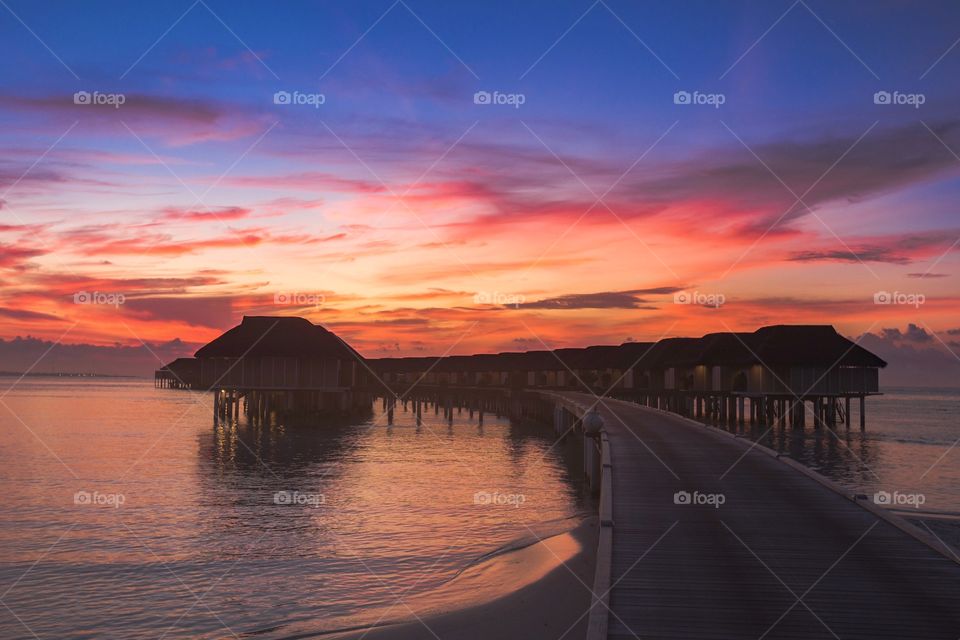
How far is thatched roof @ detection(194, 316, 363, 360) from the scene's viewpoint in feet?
185

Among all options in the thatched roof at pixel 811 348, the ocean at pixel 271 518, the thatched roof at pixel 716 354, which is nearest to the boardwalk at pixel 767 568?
the ocean at pixel 271 518

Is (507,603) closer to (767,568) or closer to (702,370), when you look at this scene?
(767,568)

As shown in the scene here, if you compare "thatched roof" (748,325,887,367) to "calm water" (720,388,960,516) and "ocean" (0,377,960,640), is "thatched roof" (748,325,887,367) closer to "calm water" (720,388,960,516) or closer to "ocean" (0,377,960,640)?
"calm water" (720,388,960,516)

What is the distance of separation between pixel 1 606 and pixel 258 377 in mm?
43197

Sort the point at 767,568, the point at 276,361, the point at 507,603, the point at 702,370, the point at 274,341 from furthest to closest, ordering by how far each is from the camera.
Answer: the point at 702,370 → the point at 274,341 → the point at 276,361 → the point at 507,603 → the point at 767,568

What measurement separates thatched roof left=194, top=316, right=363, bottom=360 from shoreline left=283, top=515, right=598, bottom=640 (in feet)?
136

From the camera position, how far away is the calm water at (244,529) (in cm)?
1384

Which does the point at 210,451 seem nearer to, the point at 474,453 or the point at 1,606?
the point at 474,453

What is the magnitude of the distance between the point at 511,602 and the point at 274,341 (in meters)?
45.9

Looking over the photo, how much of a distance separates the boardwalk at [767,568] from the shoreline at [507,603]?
4.18ft

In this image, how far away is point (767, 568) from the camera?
38.7 feet

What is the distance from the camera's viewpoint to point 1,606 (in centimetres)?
1393

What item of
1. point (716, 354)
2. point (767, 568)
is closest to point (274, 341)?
point (716, 354)

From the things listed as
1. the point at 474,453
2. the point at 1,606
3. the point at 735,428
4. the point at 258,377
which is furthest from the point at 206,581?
the point at 735,428
